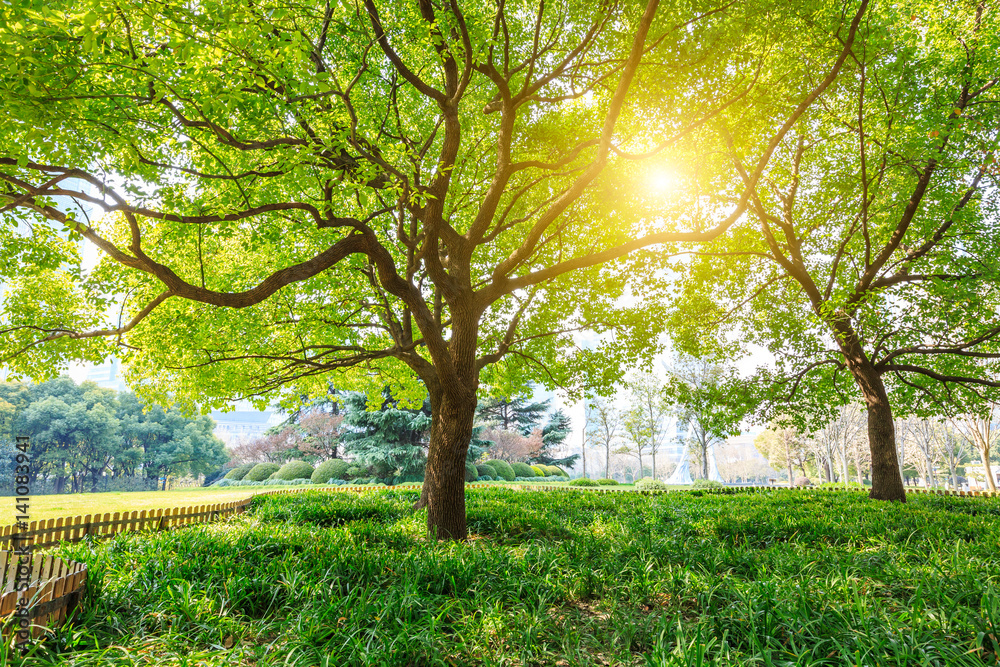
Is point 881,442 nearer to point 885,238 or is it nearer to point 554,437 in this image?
point 885,238

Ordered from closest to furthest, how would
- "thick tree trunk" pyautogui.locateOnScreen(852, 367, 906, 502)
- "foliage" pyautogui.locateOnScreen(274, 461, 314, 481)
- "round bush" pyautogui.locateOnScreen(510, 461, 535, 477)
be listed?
"thick tree trunk" pyautogui.locateOnScreen(852, 367, 906, 502)
"foliage" pyautogui.locateOnScreen(274, 461, 314, 481)
"round bush" pyautogui.locateOnScreen(510, 461, 535, 477)

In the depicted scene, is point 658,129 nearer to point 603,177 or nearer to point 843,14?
point 603,177

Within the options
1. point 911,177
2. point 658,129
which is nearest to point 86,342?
point 658,129

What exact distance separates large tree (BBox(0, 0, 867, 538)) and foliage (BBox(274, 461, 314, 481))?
16.7 metres

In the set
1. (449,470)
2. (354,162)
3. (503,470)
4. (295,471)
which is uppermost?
(354,162)

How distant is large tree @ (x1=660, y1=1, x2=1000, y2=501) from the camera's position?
828cm

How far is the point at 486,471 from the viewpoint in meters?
27.1

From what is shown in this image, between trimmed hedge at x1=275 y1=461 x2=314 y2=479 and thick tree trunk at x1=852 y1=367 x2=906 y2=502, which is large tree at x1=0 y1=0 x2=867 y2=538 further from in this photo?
trimmed hedge at x1=275 y1=461 x2=314 y2=479

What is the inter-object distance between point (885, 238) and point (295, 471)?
1062 inches

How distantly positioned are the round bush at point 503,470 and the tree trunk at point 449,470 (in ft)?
69.2

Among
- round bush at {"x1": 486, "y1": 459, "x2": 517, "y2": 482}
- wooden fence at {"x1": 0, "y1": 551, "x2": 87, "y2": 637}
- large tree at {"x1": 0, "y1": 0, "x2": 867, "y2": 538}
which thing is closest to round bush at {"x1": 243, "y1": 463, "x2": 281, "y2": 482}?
round bush at {"x1": 486, "y1": 459, "x2": 517, "y2": 482}

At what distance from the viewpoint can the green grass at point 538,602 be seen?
292 cm

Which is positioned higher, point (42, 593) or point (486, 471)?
point (42, 593)

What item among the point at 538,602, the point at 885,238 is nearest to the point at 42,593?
the point at 538,602
